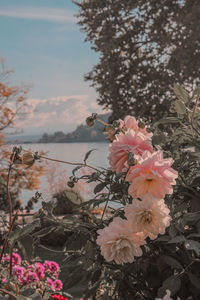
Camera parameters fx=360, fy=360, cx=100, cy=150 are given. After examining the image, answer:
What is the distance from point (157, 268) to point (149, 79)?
782 cm

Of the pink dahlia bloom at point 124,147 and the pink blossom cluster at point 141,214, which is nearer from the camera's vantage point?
the pink blossom cluster at point 141,214

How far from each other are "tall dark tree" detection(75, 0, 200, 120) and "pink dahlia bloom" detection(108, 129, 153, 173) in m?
7.21

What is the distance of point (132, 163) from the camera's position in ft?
2.55

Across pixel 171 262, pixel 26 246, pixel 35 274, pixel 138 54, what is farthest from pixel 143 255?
pixel 138 54

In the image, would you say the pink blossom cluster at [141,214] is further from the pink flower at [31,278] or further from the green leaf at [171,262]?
the pink flower at [31,278]

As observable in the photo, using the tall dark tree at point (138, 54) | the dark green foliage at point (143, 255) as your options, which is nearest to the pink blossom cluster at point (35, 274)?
the dark green foliage at point (143, 255)

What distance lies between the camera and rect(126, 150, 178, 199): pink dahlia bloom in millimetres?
763

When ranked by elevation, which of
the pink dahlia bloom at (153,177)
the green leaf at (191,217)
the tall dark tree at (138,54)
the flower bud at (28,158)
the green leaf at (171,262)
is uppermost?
the tall dark tree at (138,54)

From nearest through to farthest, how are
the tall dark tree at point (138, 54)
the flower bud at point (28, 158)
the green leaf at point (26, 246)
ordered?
1. the green leaf at point (26, 246)
2. the flower bud at point (28, 158)
3. the tall dark tree at point (138, 54)

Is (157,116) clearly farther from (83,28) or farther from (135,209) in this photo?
(135,209)

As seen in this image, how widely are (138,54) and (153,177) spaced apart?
829cm

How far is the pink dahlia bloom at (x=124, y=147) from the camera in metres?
0.89

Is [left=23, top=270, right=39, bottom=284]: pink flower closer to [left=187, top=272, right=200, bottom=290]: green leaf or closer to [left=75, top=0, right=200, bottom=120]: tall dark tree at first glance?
[left=187, top=272, right=200, bottom=290]: green leaf

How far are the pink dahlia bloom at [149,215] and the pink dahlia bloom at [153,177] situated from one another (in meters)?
0.03
